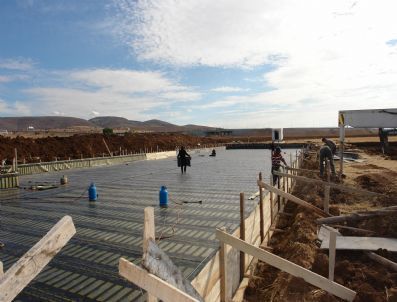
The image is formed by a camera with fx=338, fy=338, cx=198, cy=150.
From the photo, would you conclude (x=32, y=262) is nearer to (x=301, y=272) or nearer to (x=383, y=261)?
(x=301, y=272)

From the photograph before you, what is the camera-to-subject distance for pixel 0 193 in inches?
516

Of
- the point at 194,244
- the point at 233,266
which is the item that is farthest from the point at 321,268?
the point at 194,244

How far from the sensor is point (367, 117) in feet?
48.6

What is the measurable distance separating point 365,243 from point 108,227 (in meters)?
5.35

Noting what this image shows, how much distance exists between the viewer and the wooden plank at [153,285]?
2334mm

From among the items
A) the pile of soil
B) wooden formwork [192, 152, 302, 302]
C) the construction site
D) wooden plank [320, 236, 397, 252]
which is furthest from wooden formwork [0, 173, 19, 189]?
wooden plank [320, 236, 397, 252]

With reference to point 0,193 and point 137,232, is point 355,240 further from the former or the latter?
point 0,193

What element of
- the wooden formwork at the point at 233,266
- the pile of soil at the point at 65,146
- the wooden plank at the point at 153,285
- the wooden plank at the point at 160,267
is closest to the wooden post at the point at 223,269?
the wooden formwork at the point at 233,266

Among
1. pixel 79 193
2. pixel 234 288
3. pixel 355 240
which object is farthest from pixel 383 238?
pixel 79 193

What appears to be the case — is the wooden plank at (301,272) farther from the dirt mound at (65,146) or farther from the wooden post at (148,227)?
the dirt mound at (65,146)

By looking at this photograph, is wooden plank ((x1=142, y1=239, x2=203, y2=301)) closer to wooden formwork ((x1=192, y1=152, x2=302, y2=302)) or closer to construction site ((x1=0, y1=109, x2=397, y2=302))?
construction site ((x1=0, y1=109, x2=397, y2=302))

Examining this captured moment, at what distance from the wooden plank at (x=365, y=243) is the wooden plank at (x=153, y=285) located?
16.2 feet

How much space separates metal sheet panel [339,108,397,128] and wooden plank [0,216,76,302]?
1385cm

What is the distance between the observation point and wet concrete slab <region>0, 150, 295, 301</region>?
187 inches
